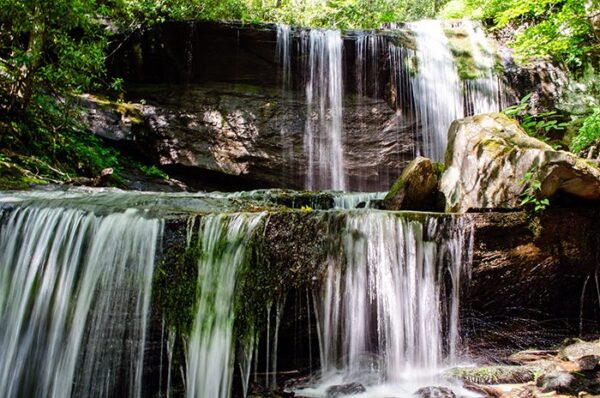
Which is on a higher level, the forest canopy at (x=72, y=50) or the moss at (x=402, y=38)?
the moss at (x=402, y=38)

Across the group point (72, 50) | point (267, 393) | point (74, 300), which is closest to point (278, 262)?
point (267, 393)

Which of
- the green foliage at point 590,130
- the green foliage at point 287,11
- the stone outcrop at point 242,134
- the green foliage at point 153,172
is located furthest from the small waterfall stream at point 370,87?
the green foliage at point 590,130

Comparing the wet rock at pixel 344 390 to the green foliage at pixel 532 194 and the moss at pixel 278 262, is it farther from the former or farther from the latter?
the green foliage at pixel 532 194

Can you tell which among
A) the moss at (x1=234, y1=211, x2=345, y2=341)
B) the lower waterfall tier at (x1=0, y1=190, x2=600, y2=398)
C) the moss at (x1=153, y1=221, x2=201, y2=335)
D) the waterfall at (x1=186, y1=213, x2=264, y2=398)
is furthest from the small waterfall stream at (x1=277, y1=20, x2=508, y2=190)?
the moss at (x1=153, y1=221, x2=201, y2=335)

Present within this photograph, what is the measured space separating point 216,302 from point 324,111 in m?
9.40

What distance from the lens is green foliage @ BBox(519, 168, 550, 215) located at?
18.4 ft

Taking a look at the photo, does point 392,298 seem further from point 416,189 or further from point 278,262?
point 416,189

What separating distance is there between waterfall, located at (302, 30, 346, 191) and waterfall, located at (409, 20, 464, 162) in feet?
7.84

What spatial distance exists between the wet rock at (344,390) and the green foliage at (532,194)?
3.15 m

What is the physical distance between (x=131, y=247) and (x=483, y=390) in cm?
415

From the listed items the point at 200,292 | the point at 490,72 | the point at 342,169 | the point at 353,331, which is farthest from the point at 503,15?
the point at 200,292

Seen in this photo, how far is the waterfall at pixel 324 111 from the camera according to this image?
42.7 feet

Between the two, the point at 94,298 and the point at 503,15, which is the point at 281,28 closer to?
the point at 503,15

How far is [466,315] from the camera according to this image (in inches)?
218
